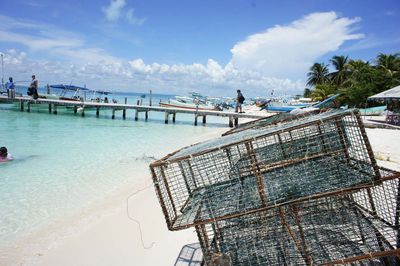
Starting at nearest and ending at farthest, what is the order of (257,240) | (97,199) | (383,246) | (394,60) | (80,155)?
(383,246) < (257,240) < (97,199) < (80,155) < (394,60)

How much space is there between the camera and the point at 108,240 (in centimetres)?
537

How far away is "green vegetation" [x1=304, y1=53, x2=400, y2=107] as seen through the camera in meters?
26.2

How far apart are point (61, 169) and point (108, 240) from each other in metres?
6.48

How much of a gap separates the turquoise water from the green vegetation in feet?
54.7

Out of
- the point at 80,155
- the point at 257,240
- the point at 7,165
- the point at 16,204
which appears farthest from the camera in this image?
the point at 80,155

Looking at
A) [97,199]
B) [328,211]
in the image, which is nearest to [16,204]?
[97,199]

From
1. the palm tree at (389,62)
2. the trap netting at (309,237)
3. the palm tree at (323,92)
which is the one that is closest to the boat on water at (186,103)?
the palm tree at (323,92)

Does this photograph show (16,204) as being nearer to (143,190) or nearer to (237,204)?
(143,190)

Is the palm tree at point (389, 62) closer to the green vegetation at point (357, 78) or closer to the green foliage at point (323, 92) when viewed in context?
the green vegetation at point (357, 78)

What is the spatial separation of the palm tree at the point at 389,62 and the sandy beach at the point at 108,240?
109 ft

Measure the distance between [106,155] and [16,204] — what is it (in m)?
6.05

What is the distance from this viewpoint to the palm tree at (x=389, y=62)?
3206cm

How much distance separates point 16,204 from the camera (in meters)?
7.43

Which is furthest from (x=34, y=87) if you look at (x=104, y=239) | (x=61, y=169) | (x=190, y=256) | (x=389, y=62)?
(x=389, y=62)
